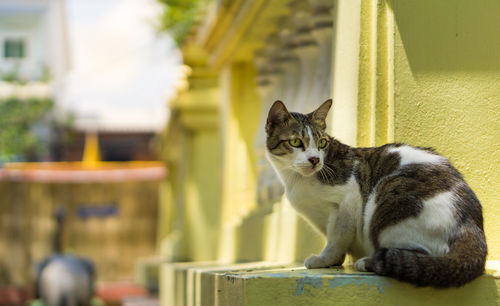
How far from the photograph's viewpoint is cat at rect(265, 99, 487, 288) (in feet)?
8.63

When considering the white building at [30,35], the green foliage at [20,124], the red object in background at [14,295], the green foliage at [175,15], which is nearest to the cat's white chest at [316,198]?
the green foliage at [175,15]

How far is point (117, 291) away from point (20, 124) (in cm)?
558

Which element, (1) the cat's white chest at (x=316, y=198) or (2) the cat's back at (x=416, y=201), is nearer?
(2) the cat's back at (x=416, y=201)

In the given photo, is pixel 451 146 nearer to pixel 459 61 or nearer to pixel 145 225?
pixel 459 61

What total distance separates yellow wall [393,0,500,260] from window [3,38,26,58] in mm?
20177

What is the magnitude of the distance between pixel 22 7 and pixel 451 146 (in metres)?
20.8

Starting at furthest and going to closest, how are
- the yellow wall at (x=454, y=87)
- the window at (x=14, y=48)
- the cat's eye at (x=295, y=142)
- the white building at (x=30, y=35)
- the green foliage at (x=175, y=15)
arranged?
1. the window at (x=14, y=48)
2. the white building at (x=30, y=35)
3. the green foliage at (x=175, y=15)
4. the yellow wall at (x=454, y=87)
5. the cat's eye at (x=295, y=142)

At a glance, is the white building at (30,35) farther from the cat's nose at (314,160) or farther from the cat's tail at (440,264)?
the cat's tail at (440,264)

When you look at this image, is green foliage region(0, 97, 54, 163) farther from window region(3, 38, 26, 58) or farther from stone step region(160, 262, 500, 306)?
stone step region(160, 262, 500, 306)

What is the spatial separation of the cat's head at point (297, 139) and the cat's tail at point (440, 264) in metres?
0.56

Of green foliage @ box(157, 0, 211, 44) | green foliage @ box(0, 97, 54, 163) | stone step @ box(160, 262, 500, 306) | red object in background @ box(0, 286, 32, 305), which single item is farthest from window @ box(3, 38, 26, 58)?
stone step @ box(160, 262, 500, 306)

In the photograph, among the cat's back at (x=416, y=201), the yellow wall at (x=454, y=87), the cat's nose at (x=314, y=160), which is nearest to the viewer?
the cat's back at (x=416, y=201)

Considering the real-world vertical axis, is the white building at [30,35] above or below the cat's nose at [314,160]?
above

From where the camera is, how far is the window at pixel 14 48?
2181 centimetres
